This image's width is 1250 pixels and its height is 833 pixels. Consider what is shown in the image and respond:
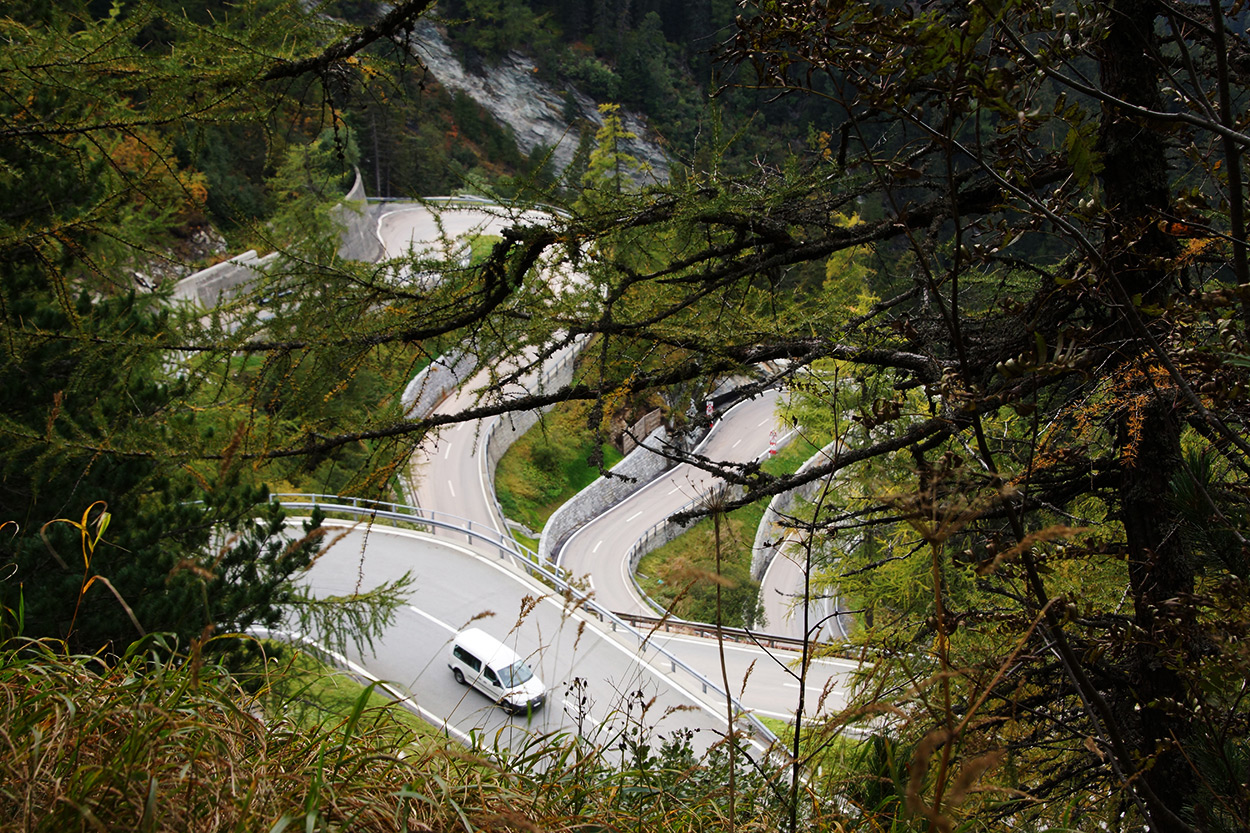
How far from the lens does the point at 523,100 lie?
56469 mm

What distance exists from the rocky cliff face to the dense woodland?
51417mm

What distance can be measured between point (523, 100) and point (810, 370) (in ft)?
194

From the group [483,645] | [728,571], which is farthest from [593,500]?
[483,645]

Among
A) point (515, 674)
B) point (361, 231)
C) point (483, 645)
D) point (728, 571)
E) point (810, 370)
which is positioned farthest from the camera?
point (361, 231)

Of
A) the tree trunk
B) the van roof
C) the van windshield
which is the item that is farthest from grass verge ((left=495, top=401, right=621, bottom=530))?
the tree trunk

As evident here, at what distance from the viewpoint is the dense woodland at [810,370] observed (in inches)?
68.4

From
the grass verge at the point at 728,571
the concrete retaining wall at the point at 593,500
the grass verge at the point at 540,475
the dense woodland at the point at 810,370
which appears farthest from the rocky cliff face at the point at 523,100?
the dense woodland at the point at 810,370

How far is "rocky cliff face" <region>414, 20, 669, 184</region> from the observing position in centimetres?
5375

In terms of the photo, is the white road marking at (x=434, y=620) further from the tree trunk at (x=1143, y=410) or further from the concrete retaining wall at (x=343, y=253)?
the tree trunk at (x=1143, y=410)

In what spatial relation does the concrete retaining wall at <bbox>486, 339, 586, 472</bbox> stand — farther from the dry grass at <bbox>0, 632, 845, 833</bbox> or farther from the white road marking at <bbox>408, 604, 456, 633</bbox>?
the dry grass at <bbox>0, 632, 845, 833</bbox>

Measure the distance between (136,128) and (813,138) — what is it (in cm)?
366

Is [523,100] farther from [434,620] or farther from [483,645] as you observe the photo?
[483,645]

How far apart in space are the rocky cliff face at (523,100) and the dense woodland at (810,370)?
2024 inches

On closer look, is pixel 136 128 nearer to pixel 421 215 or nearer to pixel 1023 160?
pixel 1023 160
